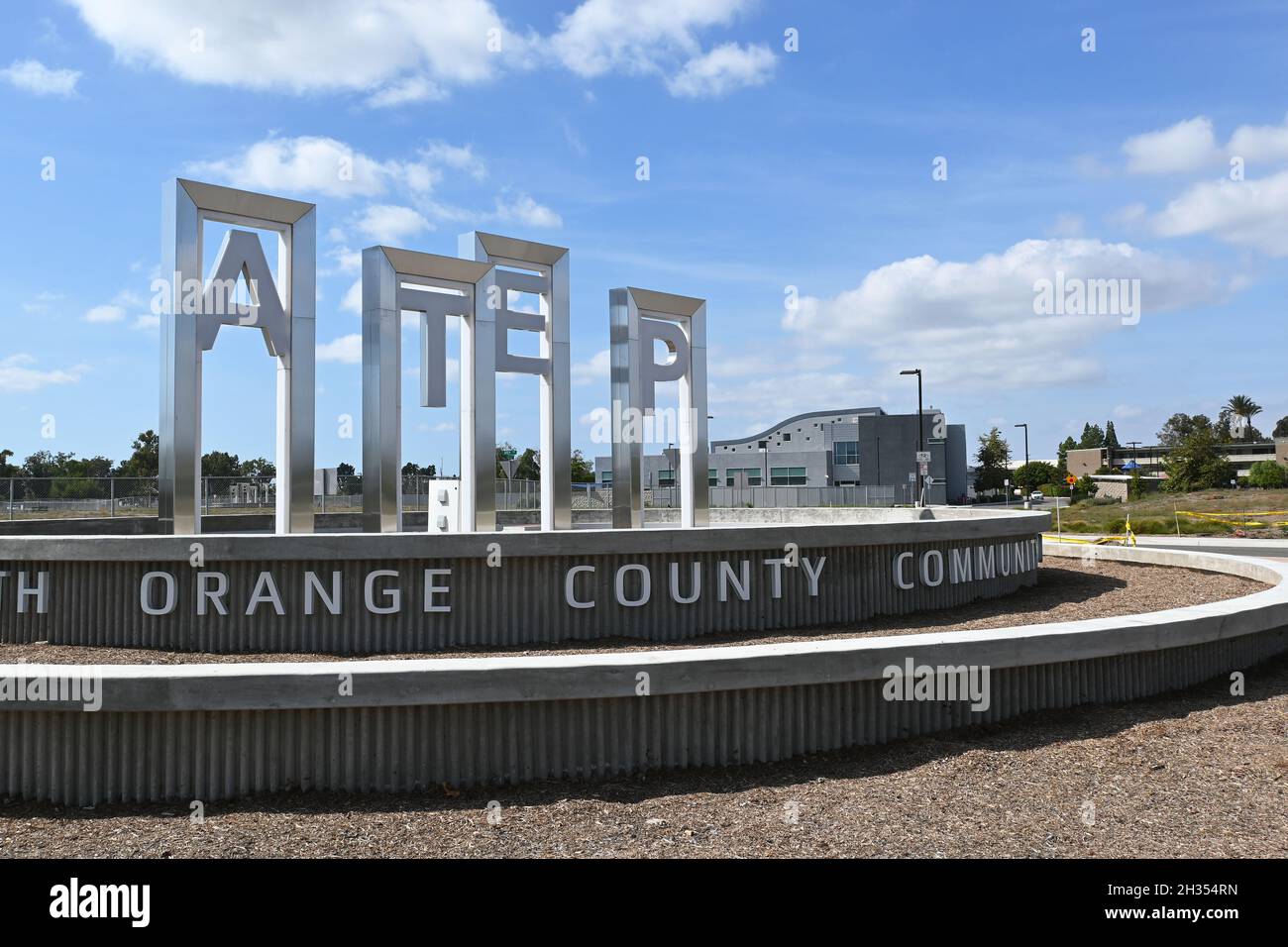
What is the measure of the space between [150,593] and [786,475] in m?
80.1

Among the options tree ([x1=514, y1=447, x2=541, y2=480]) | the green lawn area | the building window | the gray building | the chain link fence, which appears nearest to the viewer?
the chain link fence

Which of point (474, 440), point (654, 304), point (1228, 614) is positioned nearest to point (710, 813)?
point (1228, 614)

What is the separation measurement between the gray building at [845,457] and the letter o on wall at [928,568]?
63583mm

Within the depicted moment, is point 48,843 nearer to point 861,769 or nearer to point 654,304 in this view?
point 861,769

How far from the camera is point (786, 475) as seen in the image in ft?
286

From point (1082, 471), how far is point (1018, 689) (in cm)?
14293

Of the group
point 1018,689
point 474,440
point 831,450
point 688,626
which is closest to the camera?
point 1018,689

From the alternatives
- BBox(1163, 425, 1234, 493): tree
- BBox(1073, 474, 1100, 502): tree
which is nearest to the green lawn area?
BBox(1163, 425, 1234, 493): tree

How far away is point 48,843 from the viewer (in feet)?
18.8

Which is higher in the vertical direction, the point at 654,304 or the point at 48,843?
the point at 654,304

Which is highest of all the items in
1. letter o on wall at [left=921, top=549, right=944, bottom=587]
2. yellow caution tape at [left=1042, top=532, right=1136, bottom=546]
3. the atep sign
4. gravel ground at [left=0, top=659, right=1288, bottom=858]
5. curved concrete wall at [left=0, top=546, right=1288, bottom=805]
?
the atep sign

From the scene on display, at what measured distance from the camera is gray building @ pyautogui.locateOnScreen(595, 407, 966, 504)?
8069 centimetres

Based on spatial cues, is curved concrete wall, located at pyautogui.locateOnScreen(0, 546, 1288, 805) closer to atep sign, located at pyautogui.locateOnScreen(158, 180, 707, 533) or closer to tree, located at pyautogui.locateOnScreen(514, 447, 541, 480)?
atep sign, located at pyautogui.locateOnScreen(158, 180, 707, 533)

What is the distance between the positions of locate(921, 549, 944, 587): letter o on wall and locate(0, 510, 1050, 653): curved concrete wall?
7.11 ft
